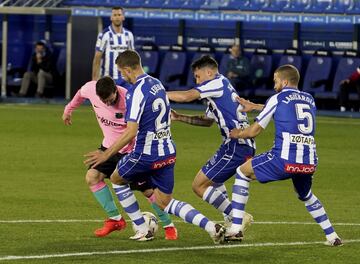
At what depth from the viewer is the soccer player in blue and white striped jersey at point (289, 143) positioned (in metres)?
12.7

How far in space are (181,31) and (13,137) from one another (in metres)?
11.0

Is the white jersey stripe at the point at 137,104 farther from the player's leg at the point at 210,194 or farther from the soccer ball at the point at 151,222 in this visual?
the player's leg at the point at 210,194

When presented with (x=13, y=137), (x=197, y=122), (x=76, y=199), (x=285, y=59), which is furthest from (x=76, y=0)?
(x=197, y=122)

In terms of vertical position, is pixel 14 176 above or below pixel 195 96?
below

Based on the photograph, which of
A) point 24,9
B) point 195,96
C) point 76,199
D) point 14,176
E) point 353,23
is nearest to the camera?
point 195,96

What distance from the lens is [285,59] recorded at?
3300 cm

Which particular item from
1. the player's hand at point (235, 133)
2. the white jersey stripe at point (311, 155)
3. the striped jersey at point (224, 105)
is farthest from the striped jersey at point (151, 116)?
the white jersey stripe at point (311, 155)

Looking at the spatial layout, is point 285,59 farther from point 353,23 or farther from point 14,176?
point 14,176

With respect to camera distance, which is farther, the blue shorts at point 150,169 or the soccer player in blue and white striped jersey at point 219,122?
the soccer player in blue and white striped jersey at point 219,122

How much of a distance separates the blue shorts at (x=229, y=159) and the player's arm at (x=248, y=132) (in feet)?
1.81

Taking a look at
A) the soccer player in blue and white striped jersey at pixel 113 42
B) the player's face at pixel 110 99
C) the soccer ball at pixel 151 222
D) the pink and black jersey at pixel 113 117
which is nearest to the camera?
the player's face at pixel 110 99

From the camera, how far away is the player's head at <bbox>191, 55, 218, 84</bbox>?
13555 mm

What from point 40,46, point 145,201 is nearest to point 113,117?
point 145,201

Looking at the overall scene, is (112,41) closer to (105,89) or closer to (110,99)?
(110,99)
